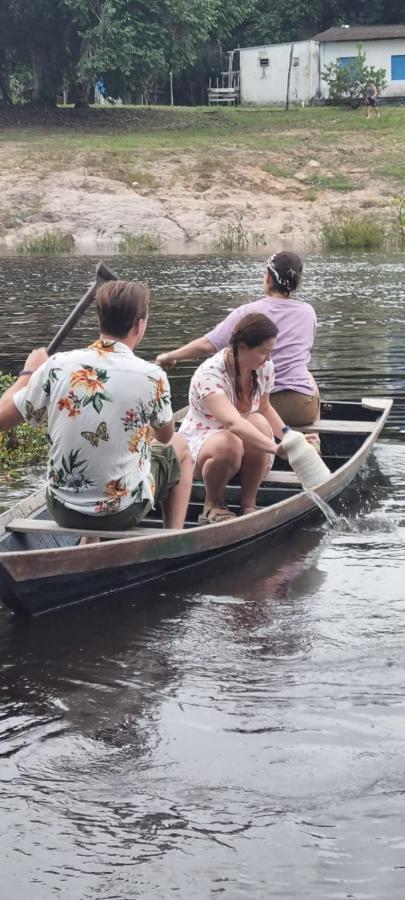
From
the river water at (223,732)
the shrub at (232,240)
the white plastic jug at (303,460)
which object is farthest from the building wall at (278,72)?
the white plastic jug at (303,460)

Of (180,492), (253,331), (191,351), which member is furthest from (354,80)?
(180,492)

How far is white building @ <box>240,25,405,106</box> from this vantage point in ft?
161

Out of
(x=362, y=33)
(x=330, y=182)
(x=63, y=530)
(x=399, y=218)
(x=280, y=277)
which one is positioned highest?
(x=362, y=33)

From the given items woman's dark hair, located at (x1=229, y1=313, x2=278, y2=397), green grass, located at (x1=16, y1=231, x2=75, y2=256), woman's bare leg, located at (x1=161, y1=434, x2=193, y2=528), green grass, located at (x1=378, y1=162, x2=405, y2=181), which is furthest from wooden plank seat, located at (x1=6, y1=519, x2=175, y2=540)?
green grass, located at (x1=378, y1=162, x2=405, y2=181)

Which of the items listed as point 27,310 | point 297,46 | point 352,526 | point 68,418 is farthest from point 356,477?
point 297,46

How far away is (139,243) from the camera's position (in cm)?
→ 3020

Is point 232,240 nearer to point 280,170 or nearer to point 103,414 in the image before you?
point 280,170

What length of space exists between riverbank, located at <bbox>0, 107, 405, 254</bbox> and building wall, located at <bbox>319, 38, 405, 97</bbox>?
26.6 feet

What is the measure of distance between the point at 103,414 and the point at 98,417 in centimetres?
3

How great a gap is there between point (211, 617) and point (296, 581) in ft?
2.63

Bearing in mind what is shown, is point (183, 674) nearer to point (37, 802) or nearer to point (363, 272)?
point (37, 802)

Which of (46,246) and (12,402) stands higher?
(12,402)

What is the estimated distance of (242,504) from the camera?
Answer: 7.96 m

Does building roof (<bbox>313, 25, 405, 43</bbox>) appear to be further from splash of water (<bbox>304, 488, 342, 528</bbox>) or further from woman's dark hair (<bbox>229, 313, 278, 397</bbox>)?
woman's dark hair (<bbox>229, 313, 278, 397</bbox>)
